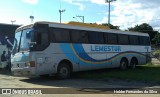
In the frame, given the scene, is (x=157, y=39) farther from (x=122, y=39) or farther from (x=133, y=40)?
(x=122, y=39)

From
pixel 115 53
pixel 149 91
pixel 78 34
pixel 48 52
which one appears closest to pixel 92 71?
pixel 115 53

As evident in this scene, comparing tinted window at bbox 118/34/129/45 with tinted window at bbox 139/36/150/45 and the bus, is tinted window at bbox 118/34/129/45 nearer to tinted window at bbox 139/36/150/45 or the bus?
the bus

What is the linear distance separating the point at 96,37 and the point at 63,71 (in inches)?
159

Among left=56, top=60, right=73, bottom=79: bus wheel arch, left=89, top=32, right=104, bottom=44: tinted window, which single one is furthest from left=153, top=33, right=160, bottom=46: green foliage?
left=56, top=60, right=73, bottom=79: bus wheel arch

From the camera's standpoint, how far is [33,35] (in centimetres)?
1764

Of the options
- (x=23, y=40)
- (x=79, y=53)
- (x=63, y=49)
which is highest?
(x=23, y=40)

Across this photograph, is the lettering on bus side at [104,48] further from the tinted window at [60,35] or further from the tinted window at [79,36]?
the tinted window at [60,35]

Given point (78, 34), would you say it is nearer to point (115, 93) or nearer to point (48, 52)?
point (48, 52)

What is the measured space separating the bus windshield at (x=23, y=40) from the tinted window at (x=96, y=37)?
4.68 m

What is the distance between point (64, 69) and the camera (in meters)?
19.1

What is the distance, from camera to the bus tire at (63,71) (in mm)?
18719

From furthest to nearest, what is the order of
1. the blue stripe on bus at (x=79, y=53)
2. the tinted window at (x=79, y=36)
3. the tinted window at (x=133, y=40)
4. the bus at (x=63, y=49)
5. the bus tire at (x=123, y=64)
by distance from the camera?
1. the tinted window at (x=133, y=40)
2. the bus tire at (x=123, y=64)
3. the tinted window at (x=79, y=36)
4. the blue stripe on bus at (x=79, y=53)
5. the bus at (x=63, y=49)

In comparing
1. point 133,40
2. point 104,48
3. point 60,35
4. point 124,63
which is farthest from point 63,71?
point 133,40

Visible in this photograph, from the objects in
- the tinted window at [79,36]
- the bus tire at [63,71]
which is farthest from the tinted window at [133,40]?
the bus tire at [63,71]
